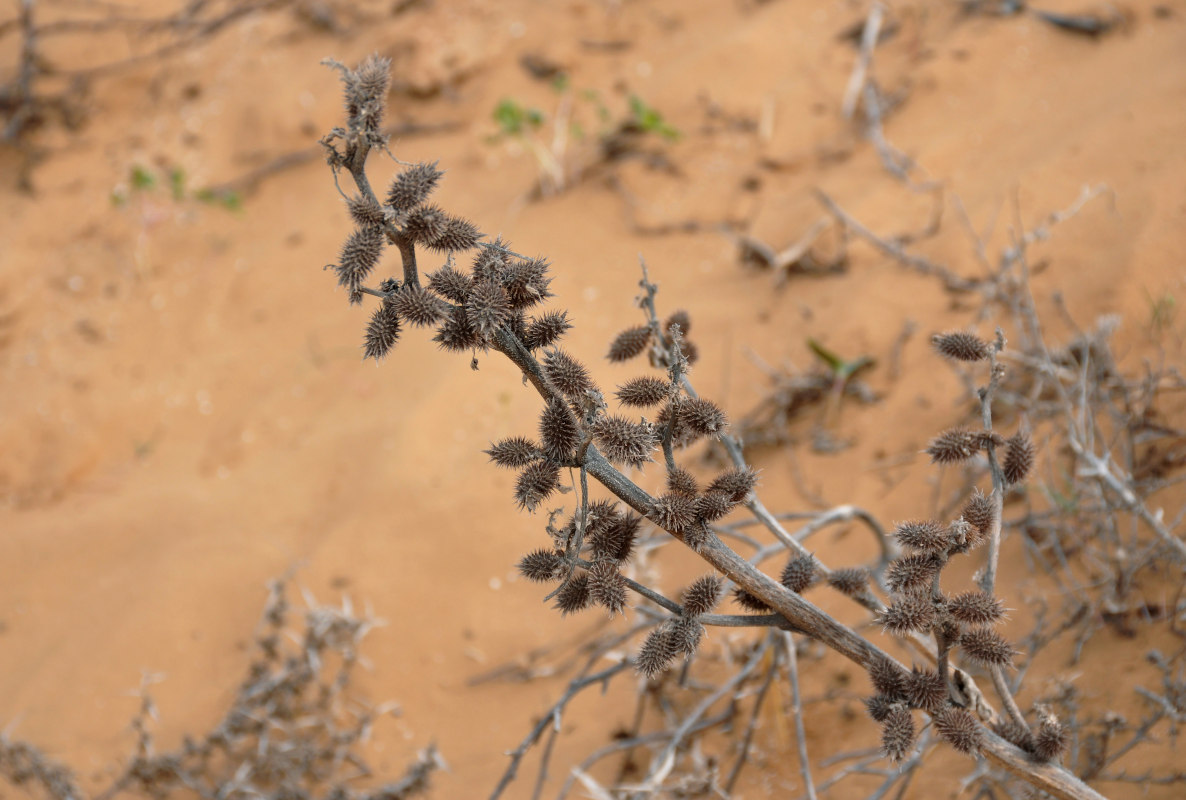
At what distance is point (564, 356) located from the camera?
144 cm

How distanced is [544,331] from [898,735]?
864 millimetres

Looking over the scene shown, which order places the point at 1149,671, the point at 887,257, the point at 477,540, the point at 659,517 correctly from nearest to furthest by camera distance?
1. the point at 659,517
2. the point at 1149,671
3. the point at 477,540
4. the point at 887,257

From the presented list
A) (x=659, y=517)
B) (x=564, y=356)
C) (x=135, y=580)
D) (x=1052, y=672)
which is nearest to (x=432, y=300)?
(x=564, y=356)

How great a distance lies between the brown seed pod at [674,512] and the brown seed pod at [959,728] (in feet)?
1.88

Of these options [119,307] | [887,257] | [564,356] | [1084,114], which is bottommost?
[564,356]

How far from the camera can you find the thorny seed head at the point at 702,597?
1.52 meters

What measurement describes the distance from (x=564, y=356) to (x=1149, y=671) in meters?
→ 2.08

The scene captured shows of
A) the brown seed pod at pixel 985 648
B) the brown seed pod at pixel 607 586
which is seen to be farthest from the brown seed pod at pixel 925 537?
the brown seed pod at pixel 607 586

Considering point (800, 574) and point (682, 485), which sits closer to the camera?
point (682, 485)

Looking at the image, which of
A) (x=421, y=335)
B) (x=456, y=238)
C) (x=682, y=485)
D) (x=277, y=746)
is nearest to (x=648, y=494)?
(x=682, y=485)

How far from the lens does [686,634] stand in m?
1.46

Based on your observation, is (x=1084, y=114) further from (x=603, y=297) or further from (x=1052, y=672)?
(x=1052, y=672)

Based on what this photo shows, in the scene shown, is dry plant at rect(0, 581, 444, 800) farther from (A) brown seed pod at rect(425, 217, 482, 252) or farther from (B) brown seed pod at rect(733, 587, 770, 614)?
(A) brown seed pod at rect(425, 217, 482, 252)

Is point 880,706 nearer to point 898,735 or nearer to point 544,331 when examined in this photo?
point 898,735
